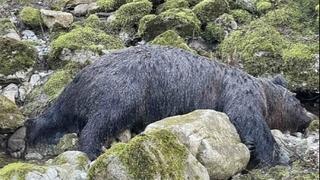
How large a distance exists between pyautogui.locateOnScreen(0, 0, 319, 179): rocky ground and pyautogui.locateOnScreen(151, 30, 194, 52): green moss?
0.04 ft

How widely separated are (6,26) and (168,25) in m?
2.20

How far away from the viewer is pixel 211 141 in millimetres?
5273

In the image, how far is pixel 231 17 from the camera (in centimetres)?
898

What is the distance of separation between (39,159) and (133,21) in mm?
3369

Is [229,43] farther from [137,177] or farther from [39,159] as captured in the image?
[137,177]

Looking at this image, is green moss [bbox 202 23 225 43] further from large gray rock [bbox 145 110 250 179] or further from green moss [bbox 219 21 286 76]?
large gray rock [bbox 145 110 250 179]

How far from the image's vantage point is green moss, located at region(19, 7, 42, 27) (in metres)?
9.23

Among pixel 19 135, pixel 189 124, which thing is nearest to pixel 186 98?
pixel 189 124

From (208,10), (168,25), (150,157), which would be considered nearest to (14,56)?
(168,25)

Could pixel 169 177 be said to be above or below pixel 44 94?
above

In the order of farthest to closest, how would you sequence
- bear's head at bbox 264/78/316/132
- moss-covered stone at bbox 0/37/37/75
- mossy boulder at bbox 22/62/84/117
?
moss-covered stone at bbox 0/37/37/75
mossy boulder at bbox 22/62/84/117
bear's head at bbox 264/78/316/132

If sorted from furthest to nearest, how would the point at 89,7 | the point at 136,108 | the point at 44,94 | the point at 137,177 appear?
1. the point at 89,7
2. the point at 44,94
3. the point at 136,108
4. the point at 137,177

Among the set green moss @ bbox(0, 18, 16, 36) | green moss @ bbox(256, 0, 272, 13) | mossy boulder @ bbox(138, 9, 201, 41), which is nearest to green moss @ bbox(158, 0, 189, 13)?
mossy boulder @ bbox(138, 9, 201, 41)

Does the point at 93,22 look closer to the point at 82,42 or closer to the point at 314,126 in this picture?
the point at 82,42
